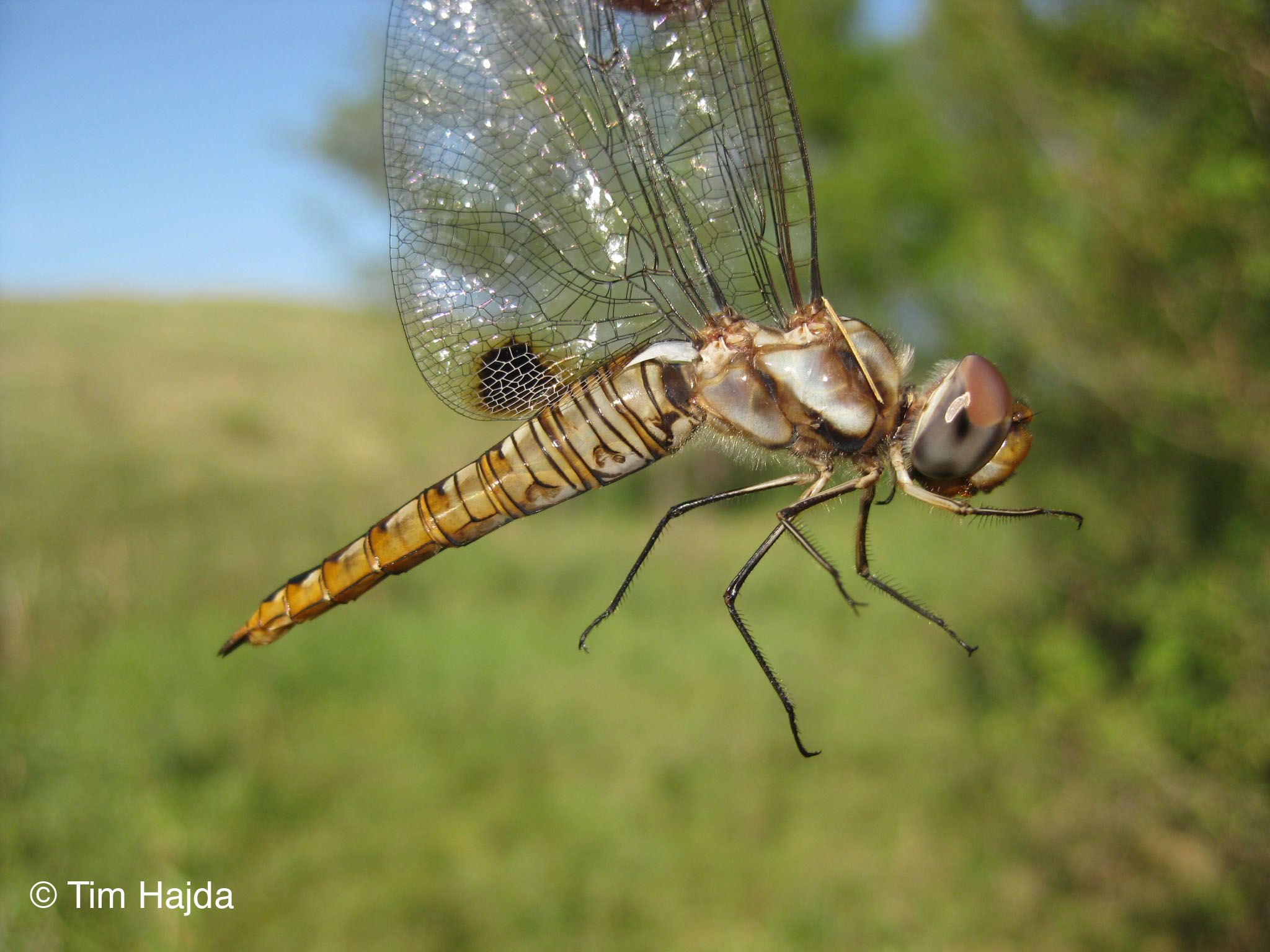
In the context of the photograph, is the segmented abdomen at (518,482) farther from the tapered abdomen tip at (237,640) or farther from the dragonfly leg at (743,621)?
the dragonfly leg at (743,621)

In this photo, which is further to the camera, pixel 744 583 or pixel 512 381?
pixel 512 381

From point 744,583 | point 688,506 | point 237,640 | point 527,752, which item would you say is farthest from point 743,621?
point 527,752

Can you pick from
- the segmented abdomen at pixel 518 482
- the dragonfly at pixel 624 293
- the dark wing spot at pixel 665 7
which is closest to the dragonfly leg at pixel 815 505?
the dragonfly at pixel 624 293

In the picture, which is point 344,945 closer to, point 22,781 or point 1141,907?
point 22,781

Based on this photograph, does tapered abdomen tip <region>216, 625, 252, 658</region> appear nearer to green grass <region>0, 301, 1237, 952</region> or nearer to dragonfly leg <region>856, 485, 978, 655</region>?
dragonfly leg <region>856, 485, 978, 655</region>

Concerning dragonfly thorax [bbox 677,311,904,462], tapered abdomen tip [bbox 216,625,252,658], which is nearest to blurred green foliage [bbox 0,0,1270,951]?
dragonfly thorax [bbox 677,311,904,462]

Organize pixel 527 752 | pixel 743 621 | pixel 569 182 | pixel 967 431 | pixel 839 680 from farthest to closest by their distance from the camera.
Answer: pixel 839 680
pixel 527 752
pixel 569 182
pixel 743 621
pixel 967 431

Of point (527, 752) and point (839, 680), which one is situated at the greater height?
point (527, 752)

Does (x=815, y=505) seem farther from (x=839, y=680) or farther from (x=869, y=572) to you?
(x=839, y=680)
